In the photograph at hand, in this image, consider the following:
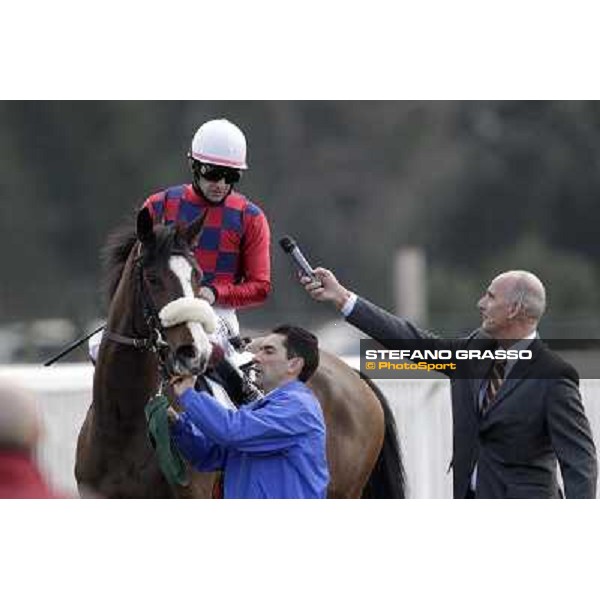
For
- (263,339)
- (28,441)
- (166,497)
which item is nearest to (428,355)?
(263,339)

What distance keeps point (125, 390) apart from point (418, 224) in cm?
2470

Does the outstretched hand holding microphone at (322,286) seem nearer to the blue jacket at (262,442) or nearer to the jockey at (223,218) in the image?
the blue jacket at (262,442)

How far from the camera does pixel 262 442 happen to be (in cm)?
480

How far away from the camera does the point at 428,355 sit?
5340 mm

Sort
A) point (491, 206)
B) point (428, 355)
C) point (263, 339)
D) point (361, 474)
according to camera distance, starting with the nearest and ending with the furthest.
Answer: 1. point (263, 339)
2. point (428, 355)
3. point (361, 474)
4. point (491, 206)

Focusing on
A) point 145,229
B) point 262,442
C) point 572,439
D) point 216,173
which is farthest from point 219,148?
point 572,439

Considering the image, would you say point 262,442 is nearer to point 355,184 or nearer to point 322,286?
point 322,286

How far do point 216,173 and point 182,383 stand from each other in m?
1.16

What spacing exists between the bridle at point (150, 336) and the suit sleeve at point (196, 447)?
19 cm

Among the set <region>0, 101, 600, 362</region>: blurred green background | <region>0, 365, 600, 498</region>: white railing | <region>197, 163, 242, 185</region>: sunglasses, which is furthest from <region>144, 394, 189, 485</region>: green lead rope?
<region>0, 101, 600, 362</region>: blurred green background

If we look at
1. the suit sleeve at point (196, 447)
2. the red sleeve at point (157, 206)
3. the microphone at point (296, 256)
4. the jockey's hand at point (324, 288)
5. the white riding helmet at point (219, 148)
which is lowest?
the suit sleeve at point (196, 447)

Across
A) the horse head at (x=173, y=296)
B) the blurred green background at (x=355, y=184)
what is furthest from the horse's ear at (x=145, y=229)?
the blurred green background at (x=355, y=184)

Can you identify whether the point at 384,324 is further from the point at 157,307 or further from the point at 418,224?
the point at 418,224

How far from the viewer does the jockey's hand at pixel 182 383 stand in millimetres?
4832
